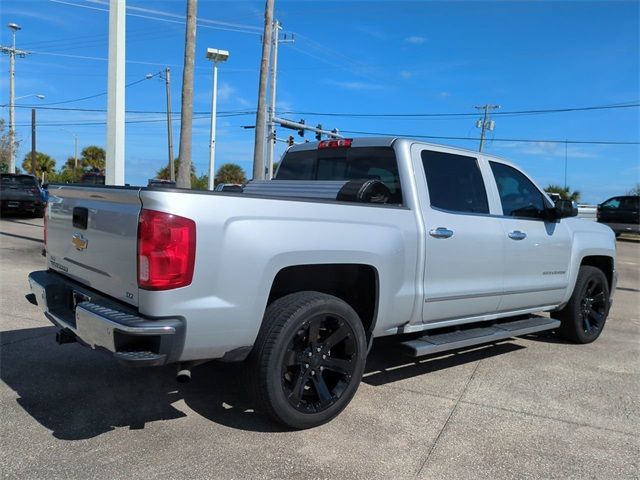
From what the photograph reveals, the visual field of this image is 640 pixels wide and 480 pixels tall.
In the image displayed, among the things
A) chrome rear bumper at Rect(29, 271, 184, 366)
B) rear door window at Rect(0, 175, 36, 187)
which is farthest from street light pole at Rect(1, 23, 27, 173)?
chrome rear bumper at Rect(29, 271, 184, 366)

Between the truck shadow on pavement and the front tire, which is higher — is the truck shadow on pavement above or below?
below

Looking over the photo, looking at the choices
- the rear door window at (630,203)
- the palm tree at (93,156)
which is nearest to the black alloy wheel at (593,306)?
the rear door window at (630,203)

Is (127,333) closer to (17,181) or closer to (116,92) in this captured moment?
(116,92)

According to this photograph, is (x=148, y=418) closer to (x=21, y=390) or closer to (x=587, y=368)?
(x=21, y=390)

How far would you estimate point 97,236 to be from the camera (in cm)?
351

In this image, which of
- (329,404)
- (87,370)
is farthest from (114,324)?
(87,370)

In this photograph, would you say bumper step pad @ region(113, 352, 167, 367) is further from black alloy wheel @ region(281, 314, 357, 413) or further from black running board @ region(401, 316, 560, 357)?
black running board @ region(401, 316, 560, 357)

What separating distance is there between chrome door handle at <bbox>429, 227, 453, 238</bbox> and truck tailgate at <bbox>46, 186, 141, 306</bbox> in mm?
2231

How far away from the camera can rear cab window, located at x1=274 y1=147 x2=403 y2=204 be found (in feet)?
14.8

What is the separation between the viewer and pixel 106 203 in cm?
342

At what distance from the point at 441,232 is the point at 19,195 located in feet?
60.1

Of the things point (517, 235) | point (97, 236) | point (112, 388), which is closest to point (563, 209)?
point (517, 235)

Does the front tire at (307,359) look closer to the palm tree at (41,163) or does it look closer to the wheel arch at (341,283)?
the wheel arch at (341,283)

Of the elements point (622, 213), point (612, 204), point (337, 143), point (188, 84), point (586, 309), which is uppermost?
point (188, 84)
